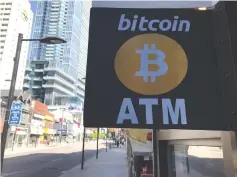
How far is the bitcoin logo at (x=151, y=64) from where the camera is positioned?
5.18 ft

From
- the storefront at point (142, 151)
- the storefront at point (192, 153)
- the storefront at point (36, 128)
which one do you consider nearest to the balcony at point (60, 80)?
the storefront at point (36, 128)

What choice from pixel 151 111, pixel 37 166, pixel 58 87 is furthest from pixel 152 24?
pixel 58 87

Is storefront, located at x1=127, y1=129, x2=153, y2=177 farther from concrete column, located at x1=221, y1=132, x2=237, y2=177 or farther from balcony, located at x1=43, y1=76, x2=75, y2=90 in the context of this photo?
balcony, located at x1=43, y1=76, x2=75, y2=90

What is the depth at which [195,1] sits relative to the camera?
1859 millimetres

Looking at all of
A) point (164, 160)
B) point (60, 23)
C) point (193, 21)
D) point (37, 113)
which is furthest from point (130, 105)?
point (60, 23)

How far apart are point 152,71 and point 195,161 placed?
6.15ft

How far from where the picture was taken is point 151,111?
152 cm

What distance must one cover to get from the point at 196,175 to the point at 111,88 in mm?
A: 2028

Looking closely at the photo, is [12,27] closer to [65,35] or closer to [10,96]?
[65,35]

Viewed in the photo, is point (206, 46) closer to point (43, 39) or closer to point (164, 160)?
point (164, 160)

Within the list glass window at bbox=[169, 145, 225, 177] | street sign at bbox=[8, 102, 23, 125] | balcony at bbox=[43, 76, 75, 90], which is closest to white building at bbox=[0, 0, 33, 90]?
balcony at bbox=[43, 76, 75, 90]

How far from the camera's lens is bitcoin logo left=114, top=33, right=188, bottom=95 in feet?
5.18

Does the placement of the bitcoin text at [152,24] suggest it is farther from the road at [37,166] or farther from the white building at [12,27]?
the white building at [12,27]

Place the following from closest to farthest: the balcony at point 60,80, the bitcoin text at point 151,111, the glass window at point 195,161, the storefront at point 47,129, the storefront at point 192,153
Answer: the bitcoin text at point 151,111
the storefront at point 192,153
the glass window at point 195,161
the storefront at point 47,129
the balcony at point 60,80
